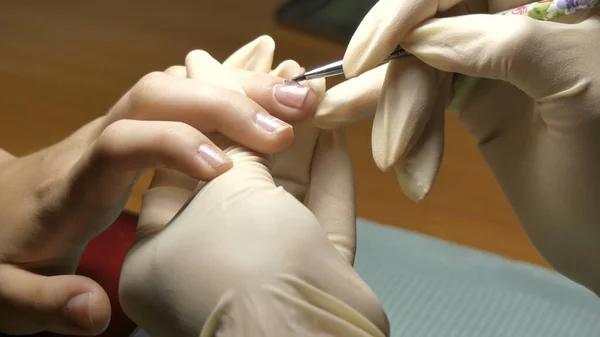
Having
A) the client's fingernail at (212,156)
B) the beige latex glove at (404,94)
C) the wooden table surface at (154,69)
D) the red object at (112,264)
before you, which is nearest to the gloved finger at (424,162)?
the beige latex glove at (404,94)

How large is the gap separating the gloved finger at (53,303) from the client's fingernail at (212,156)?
0.13m

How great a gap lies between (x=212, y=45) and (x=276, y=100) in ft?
3.09

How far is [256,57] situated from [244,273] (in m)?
0.23

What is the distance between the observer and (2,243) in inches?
20.4

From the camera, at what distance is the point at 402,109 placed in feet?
1.35

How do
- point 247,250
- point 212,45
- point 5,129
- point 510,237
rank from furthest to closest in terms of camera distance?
1. point 212,45
2. point 5,129
3. point 510,237
4. point 247,250

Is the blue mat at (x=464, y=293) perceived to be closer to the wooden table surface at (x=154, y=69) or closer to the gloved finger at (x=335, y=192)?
the wooden table surface at (x=154, y=69)

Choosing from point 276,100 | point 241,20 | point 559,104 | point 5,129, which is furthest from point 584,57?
point 241,20

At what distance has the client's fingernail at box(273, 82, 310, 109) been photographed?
1.51 feet

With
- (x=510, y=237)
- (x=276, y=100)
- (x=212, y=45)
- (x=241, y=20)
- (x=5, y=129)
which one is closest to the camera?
(x=276, y=100)

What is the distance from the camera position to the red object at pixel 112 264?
64 cm

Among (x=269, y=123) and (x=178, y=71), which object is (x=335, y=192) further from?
(x=178, y=71)

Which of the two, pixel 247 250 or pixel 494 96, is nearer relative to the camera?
pixel 247 250

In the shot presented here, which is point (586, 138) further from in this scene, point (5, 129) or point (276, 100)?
point (5, 129)
